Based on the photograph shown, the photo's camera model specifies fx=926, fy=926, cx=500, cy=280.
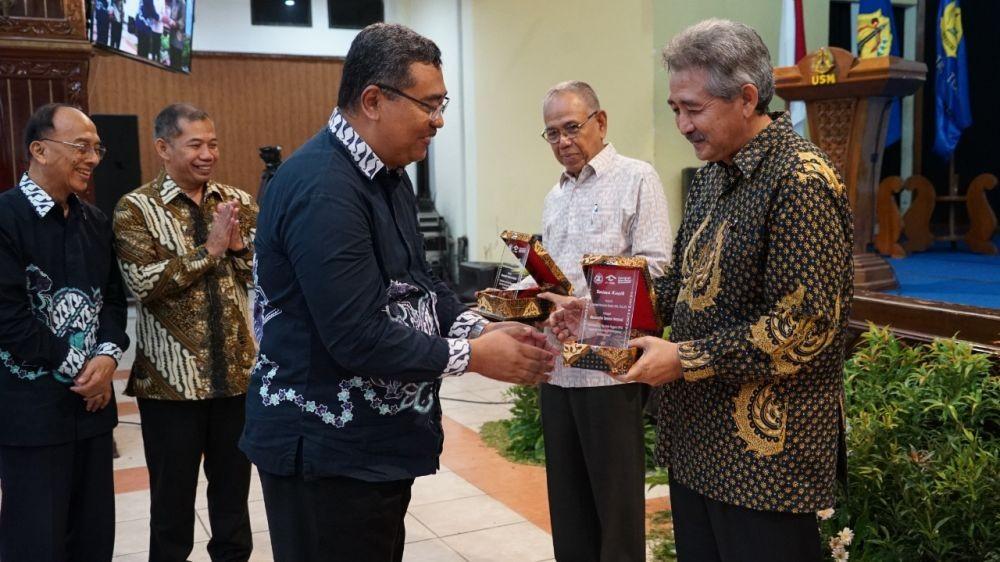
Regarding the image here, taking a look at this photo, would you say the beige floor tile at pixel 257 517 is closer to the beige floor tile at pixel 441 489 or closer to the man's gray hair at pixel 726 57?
the beige floor tile at pixel 441 489

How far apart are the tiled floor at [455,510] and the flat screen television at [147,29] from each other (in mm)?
2181

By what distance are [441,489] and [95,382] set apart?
199 cm

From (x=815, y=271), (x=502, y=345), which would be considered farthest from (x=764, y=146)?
(x=502, y=345)

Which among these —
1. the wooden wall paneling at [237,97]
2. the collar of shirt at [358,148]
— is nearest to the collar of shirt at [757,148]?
the collar of shirt at [358,148]

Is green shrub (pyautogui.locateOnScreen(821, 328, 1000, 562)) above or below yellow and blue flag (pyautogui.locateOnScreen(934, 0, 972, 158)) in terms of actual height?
below

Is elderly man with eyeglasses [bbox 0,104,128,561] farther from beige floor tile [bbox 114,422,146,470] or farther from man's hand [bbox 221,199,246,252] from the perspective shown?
beige floor tile [bbox 114,422,146,470]

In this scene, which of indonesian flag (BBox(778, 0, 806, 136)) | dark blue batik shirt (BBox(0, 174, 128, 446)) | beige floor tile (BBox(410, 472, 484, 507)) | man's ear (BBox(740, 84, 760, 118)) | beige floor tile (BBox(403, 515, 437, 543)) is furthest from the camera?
indonesian flag (BBox(778, 0, 806, 136))

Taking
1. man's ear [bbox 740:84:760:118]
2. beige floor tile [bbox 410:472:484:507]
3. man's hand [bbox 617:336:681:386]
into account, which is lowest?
beige floor tile [bbox 410:472:484:507]

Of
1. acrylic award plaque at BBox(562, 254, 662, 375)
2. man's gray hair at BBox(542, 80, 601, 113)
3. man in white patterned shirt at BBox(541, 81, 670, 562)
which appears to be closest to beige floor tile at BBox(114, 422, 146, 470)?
man in white patterned shirt at BBox(541, 81, 670, 562)

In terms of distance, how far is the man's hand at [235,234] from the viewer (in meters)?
2.90

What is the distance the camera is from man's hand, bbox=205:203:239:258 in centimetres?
288

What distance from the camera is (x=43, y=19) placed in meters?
4.48

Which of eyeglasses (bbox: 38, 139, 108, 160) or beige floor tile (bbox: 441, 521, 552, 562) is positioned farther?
beige floor tile (bbox: 441, 521, 552, 562)

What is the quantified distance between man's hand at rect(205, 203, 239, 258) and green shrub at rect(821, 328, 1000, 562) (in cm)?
207
